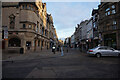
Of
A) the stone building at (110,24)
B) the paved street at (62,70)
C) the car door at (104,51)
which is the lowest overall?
the paved street at (62,70)

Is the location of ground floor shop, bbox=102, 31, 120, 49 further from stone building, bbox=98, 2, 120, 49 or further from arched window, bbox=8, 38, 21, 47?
arched window, bbox=8, 38, 21, 47

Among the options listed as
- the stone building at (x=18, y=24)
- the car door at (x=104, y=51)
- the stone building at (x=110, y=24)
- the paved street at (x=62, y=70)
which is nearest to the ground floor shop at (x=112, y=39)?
the stone building at (x=110, y=24)

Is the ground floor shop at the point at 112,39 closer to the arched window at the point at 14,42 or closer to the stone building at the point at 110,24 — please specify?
the stone building at the point at 110,24

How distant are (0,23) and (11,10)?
378cm

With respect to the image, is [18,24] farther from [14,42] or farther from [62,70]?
[62,70]

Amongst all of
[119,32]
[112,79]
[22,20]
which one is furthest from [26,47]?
[119,32]

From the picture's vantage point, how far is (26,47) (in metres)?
20.0

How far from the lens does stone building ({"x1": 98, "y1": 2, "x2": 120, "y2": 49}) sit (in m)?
18.4

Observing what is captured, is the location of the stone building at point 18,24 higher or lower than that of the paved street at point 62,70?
higher

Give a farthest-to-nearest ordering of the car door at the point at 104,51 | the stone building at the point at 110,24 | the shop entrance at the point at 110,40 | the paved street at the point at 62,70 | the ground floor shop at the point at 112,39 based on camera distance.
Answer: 1. the shop entrance at the point at 110,40
2. the stone building at the point at 110,24
3. the ground floor shop at the point at 112,39
4. the car door at the point at 104,51
5. the paved street at the point at 62,70

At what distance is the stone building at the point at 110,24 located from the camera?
1840cm

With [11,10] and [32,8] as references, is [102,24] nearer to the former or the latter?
[32,8]

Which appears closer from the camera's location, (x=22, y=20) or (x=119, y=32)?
(x=119, y=32)

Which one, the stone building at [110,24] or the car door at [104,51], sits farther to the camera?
the stone building at [110,24]
